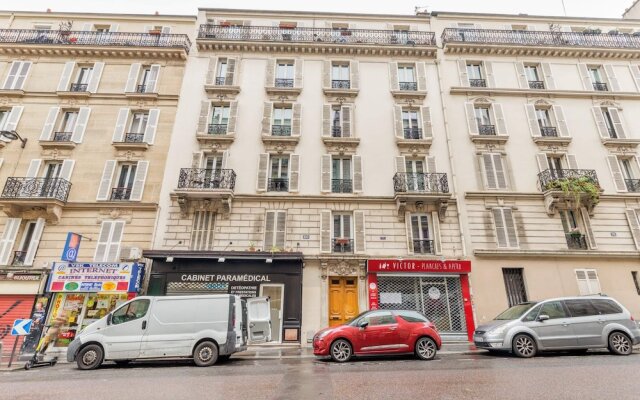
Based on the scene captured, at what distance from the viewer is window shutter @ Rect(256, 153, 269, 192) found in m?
15.7

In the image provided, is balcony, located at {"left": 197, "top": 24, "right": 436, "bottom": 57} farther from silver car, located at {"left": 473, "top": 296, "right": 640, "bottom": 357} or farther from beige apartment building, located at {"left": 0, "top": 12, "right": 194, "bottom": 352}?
silver car, located at {"left": 473, "top": 296, "right": 640, "bottom": 357}

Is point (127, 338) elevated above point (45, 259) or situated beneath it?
situated beneath

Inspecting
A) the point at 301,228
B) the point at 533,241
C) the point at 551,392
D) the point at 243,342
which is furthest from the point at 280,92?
the point at 551,392

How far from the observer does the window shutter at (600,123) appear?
17.0 m

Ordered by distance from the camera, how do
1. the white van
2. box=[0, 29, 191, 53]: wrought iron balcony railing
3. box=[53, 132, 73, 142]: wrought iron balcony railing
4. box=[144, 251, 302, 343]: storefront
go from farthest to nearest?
box=[0, 29, 191, 53]: wrought iron balcony railing < box=[53, 132, 73, 142]: wrought iron balcony railing < box=[144, 251, 302, 343]: storefront < the white van

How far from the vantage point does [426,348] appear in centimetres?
904

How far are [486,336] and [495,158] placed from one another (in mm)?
10357

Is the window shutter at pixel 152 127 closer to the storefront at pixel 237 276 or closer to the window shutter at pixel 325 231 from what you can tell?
the storefront at pixel 237 276

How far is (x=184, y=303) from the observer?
9430mm

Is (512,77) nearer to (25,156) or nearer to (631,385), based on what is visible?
(631,385)

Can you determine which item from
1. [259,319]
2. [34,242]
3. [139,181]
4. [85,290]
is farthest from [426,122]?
[34,242]

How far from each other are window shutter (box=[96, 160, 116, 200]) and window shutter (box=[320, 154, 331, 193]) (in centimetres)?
1043

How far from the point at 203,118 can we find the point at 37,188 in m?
8.32

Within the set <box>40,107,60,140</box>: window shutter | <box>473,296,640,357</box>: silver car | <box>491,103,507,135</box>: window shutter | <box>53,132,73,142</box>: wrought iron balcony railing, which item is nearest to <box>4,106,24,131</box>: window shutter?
<box>40,107,60,140</box>: window shutter
